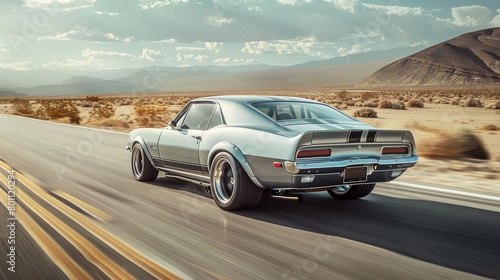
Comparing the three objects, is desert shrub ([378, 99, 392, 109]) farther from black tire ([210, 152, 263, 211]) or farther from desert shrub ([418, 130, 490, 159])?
black tire ([210, 152, 263, 211])

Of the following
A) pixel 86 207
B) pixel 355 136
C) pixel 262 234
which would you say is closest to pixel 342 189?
pixel 355 136

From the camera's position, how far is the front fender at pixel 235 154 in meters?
6.55

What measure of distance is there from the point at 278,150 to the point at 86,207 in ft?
8.17

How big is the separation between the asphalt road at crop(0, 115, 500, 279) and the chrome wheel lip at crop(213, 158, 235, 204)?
213 millimetres

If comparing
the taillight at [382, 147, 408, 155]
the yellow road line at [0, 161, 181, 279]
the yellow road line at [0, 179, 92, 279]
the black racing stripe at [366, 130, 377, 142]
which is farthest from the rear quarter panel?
the yellow road line at [0, 179, 92, 279]

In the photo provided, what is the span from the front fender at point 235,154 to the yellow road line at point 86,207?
1.42 m

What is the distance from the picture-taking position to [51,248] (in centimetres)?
525

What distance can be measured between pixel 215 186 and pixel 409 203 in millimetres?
2498

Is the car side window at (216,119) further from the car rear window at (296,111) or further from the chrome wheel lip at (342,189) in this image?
the chrome wheel lip at (342,189)

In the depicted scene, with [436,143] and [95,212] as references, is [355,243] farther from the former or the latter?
[436,143]

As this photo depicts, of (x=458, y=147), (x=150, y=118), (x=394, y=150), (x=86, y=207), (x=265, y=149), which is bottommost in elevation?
(x=150, y=118)

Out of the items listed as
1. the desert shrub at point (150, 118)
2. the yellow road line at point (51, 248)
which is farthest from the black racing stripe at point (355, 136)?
the desert shrub at point (150, 118)

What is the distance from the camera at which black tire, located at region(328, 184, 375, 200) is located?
7.73 metres

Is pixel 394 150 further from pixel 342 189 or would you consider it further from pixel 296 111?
pixel 296 111
